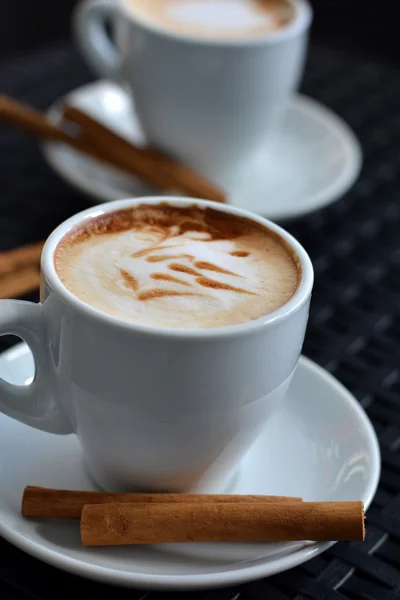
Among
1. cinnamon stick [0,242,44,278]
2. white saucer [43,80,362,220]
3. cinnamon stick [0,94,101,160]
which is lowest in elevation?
white saucer [43,80,362,220]

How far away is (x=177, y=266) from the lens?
74cm

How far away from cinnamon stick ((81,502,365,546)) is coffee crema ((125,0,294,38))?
0.85m

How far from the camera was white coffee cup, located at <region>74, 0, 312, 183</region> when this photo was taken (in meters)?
1.27

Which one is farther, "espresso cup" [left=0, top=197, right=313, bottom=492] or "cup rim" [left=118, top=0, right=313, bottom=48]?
"cup rim" [left=118, top=0, right=313, bottom=48]

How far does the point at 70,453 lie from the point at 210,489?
133 millimetres

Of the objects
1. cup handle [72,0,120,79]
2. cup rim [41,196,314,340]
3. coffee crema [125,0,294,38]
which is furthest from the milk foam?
cup rim [41,196,314,340]

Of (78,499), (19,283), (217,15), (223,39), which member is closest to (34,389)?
(78,499)

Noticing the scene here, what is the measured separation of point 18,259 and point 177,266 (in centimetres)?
36

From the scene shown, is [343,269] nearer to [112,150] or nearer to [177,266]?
[112,150]

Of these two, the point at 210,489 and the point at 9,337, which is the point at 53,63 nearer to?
the point at 9,337

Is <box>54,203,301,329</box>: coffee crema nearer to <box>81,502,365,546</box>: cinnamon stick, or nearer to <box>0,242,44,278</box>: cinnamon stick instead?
<box>81,502,365,546</box>: cinnamon stick

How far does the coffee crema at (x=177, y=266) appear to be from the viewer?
693 mm

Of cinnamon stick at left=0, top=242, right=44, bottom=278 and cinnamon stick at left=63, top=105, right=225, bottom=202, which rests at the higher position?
cinnamon stick at left=0, top=242, right=44, bottom=278

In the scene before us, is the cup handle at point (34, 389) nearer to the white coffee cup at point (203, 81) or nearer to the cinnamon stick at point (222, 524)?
the cinnamon stick at point (222, 524)
